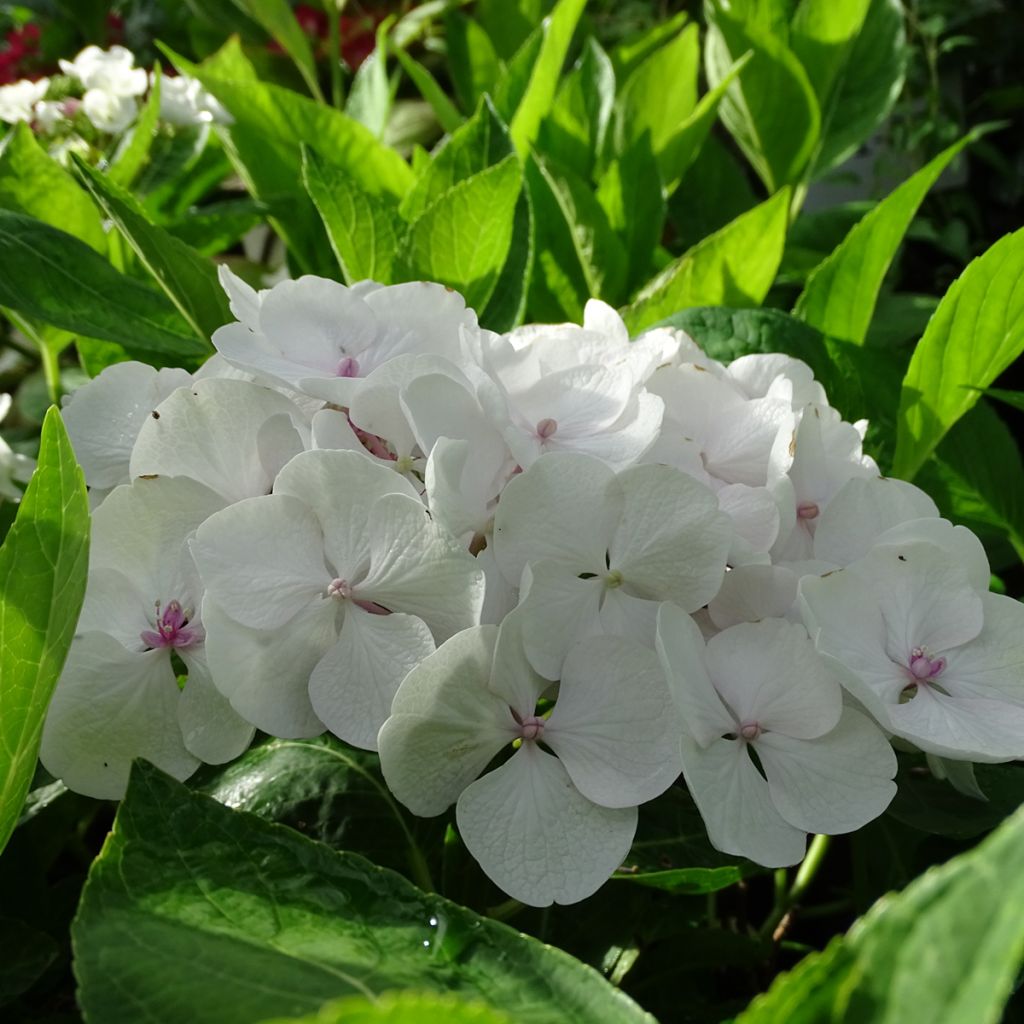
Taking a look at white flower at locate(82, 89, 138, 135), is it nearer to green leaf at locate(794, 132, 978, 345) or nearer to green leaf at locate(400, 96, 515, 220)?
green leaf at locate(400, 96, 515, 220)

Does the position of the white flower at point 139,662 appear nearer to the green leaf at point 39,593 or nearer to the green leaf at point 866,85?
the green leaf at point 39,593

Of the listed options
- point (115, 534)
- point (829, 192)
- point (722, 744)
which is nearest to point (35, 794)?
point (115, 534)

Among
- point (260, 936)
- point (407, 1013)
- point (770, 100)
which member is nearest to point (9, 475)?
point (260, 936)

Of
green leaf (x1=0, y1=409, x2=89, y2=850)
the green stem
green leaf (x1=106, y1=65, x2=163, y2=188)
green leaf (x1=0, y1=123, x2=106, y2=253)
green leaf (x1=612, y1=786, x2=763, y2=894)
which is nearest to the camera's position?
green leaf (x1=0, y1=409, x2=89, y2=850)

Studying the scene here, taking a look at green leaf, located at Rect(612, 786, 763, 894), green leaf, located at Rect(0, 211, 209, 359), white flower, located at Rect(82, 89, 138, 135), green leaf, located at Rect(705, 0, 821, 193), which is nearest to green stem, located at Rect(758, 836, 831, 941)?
green leaf, located at Rect(612, 786, 763, 894)

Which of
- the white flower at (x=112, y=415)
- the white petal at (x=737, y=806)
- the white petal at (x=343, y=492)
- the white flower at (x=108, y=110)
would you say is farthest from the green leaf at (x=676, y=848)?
the white flower at (x=108, y=110)

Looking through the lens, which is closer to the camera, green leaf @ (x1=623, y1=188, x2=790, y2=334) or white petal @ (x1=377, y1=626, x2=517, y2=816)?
white petal @ (x1=377, y1=626, x2=517, y2=816)

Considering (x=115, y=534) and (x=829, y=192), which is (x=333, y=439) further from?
(x=829, y=192)
